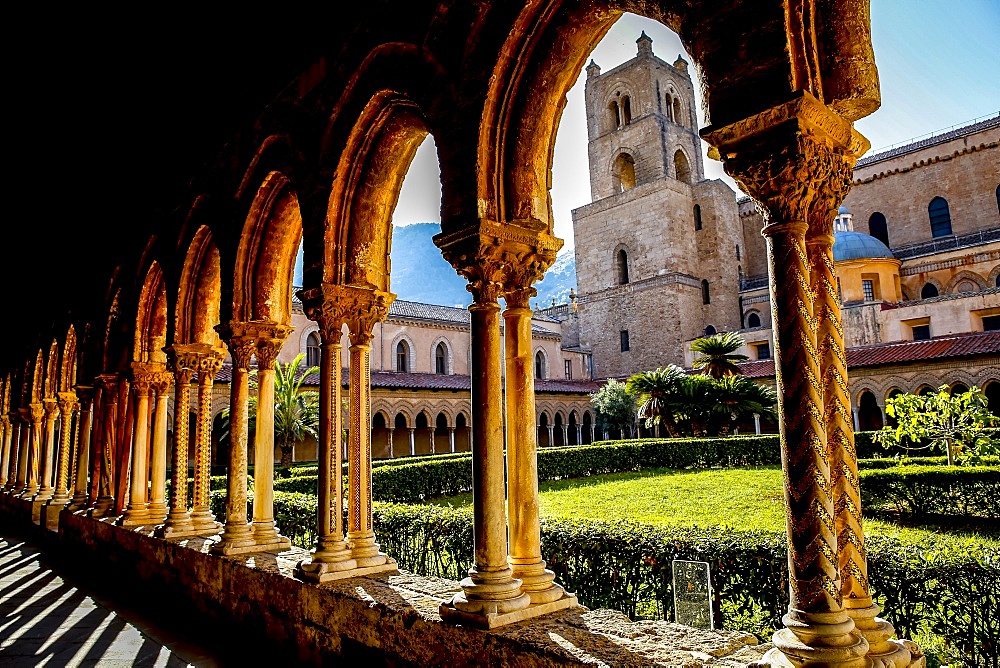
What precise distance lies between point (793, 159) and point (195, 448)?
6.21 metres

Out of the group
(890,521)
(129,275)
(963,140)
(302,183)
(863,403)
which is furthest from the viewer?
(963,140)

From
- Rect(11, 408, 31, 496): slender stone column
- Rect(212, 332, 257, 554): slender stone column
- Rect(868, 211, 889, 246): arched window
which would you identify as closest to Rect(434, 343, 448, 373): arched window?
Rect(11, 408, 31, 496): slender stone column

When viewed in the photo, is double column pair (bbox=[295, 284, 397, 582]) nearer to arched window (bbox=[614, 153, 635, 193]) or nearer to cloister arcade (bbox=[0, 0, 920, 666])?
cloister arcade (bbox=[0, 0, 920, 666])

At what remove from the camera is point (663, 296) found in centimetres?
3681

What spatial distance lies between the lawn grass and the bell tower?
64.4ft

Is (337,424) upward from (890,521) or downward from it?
upward

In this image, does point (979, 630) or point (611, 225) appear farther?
point (611, 225)

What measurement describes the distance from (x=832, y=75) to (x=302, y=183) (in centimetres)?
384

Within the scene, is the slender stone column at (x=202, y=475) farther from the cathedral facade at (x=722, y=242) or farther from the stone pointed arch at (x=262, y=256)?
the cathedral facade at (x=722, y=242)

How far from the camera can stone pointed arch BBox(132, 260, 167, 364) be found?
8.20 m

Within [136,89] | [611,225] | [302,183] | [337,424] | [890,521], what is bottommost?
[890,521]

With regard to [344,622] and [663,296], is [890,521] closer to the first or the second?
[344,622]

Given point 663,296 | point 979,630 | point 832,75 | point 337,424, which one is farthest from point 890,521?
point 663,296

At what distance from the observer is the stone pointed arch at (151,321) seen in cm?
820
